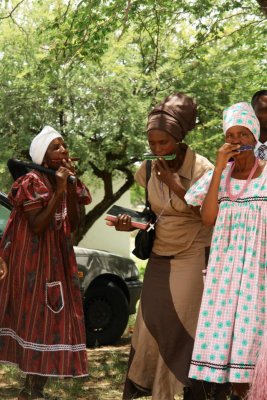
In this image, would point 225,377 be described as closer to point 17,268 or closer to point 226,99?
point 17,268

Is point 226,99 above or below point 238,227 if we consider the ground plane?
above

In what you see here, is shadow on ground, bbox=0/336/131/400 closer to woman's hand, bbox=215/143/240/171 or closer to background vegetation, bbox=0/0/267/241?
woman's hand, bbox=215/143/240/171

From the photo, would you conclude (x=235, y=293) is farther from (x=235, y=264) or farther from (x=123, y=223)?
(x=123, y=223)

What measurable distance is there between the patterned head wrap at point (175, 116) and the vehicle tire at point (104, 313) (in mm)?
3652

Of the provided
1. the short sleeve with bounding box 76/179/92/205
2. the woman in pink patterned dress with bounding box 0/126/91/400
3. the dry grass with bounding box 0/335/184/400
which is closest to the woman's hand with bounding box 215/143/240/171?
the woman in pink patterned dress with bounding box 0/126/91/400

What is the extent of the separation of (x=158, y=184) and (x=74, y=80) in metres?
10.7

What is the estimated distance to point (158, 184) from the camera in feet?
16.3

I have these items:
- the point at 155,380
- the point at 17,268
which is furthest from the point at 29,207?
the point at 155,380

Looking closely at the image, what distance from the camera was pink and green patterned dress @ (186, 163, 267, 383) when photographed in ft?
13.3

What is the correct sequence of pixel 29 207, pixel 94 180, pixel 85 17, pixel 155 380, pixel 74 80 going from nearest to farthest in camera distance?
1. pixel 155 380
2. pixel 29 207
3. pixel 85 17
4. pixel 74 80
5. pixel 94 180

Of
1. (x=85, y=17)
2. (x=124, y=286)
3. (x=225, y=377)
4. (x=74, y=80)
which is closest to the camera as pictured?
(x=225, y=377)

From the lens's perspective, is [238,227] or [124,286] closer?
[238,227]

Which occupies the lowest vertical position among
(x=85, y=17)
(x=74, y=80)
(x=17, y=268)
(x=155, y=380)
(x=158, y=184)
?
(x=155, y=380)

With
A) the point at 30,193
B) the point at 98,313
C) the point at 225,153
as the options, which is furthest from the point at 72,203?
the point at 98,313
